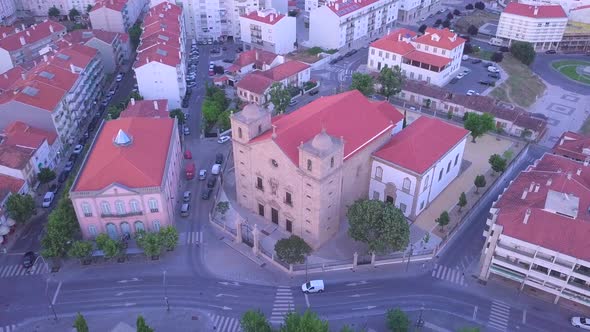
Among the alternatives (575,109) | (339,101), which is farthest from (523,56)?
(339,101)

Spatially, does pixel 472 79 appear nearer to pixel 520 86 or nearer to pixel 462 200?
pixel 520 86

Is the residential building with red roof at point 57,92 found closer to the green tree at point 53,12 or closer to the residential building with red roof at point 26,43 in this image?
the residential building with red roof at point 26,43

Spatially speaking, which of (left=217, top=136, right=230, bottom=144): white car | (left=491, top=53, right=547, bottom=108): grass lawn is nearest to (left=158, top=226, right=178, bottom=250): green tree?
(left=217, top=136, right=230, bottom=144): white car

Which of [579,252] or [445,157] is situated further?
[445,157]

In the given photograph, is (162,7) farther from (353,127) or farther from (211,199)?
(353,127)

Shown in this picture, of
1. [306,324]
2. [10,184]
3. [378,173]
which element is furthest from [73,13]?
[306,324]

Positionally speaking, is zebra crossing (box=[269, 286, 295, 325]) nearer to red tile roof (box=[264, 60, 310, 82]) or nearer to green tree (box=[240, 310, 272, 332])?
green tree (box=[240, 310, 272, 332])

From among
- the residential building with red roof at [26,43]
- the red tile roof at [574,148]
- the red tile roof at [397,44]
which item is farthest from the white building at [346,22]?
the residential building with red roof at [26,43]
